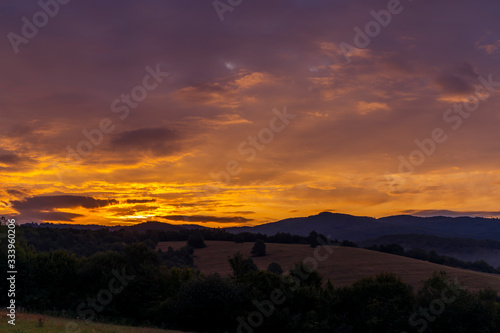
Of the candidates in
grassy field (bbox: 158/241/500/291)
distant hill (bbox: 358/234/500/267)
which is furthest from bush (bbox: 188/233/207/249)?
distant hill (bbox: 358/234/500/267)

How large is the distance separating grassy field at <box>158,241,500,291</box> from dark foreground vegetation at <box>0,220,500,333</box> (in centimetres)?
4466

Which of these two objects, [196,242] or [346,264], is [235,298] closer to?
[346,264]

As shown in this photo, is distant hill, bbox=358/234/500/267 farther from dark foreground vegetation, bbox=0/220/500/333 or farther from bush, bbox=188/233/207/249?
dark foreground vegetation, bbox=0/220/500/333

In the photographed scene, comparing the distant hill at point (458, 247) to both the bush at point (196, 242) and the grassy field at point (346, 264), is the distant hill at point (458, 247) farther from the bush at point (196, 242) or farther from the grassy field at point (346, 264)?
the bush at point (196, 242)

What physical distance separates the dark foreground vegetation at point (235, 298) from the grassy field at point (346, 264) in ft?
147

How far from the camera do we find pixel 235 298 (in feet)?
138

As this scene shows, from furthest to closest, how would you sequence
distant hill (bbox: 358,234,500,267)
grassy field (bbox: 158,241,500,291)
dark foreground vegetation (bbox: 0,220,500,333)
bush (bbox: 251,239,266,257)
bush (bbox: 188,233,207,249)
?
distant hill (bbox: 358,234,500,267) < bush (bbox: 188,233,207,249) < bush (bbox: 251,239,266,257) < grassy field (bbox: 158,241,500,291) < dark foreground vegetation (bbox: 0,220,500,333)

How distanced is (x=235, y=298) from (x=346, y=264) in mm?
69278

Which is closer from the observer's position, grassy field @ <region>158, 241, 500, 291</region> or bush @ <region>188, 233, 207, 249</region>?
grassy field @ <region>158, 241, 500, 291</region>

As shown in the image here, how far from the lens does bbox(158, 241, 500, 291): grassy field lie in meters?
93.1

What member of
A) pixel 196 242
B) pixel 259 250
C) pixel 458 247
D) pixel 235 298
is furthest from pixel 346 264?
pixel 458 247

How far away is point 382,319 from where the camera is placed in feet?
126

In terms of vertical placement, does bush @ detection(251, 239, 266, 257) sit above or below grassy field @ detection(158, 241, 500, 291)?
above

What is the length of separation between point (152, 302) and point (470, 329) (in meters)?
32.1
